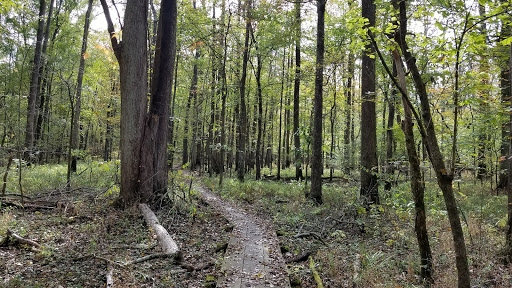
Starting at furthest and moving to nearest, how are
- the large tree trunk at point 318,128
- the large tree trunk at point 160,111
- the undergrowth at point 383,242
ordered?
the large tree trunk at point 318,128, the large tree trunk at point 160,111, the undergrowth at point 383,242

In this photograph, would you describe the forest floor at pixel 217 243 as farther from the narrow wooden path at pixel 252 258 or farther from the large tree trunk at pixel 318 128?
the large tree trunk at pixel 318 128

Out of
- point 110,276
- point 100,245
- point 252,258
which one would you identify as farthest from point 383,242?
point 100,245

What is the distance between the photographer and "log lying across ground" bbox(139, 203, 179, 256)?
17.2 feet

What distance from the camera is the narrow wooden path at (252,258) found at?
15.0 feet

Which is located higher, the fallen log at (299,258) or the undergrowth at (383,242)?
the undergrowth at (383,242)

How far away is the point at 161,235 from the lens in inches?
229

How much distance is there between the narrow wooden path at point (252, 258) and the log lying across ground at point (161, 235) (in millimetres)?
1025

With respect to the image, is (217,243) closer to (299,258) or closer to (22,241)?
(299,258)

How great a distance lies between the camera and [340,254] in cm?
571

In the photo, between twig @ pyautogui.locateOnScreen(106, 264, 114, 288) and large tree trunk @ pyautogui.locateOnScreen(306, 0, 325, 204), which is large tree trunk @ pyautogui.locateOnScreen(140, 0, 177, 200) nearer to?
twig @ pyautogui.locateOnScreen(106, 264, 114, 288)

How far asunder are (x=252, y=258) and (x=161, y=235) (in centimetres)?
197

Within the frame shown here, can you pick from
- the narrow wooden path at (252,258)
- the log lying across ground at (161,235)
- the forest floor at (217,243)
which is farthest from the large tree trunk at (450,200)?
the log lying across ground at (161,235)

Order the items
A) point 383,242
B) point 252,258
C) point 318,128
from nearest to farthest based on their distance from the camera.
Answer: point 252,258
point 383,242
point 318,128

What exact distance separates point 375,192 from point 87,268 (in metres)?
7.85
